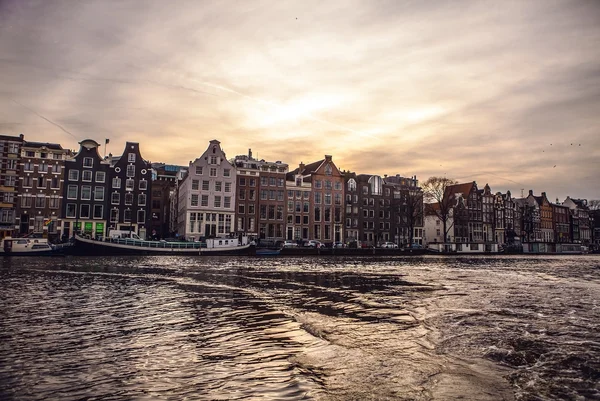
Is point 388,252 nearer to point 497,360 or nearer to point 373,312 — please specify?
point 373,312

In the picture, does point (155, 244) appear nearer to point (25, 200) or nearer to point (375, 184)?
point (25, 200)

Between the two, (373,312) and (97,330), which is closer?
(97,330)

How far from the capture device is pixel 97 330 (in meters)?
12.5

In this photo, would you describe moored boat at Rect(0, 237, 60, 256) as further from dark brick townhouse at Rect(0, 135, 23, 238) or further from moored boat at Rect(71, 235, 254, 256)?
dark brick townhouse at Rect(0, 135, 23, 238)

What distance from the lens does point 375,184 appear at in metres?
107

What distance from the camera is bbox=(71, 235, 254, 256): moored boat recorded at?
60.6m

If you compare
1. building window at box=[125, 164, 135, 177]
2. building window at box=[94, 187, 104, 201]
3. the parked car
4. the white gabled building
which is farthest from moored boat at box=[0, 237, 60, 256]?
the parked car

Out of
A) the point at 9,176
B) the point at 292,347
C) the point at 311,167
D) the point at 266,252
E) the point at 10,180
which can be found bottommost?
the point at 292,347

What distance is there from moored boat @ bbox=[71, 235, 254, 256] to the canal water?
43.4m

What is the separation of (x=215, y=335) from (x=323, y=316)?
4672 mm

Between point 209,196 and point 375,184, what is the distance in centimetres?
4208

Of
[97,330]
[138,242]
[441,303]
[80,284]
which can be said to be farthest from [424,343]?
[138,242]

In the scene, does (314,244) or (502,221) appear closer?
(314,244)

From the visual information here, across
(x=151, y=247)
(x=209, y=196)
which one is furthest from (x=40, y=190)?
(x=209, y=196)
